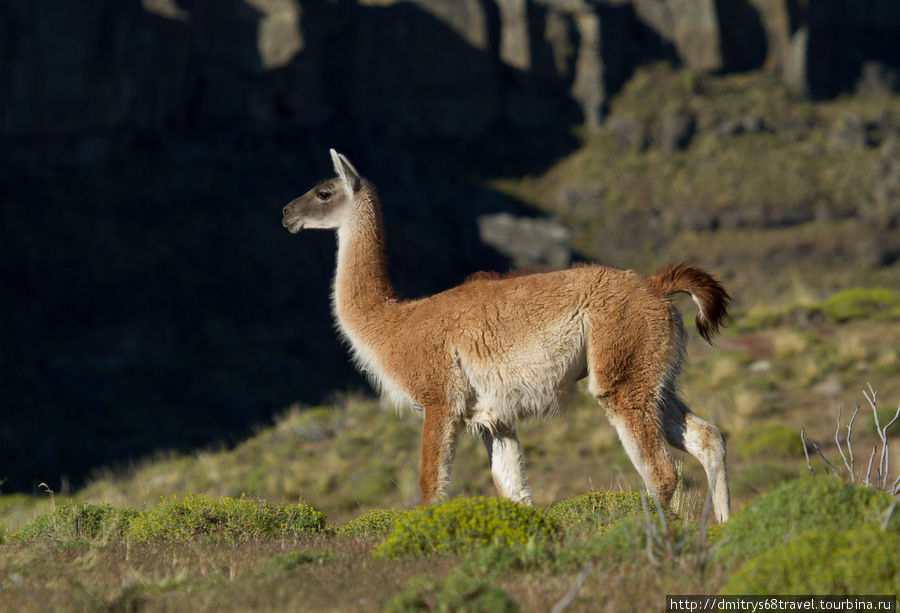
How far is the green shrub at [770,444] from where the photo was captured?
659 inches

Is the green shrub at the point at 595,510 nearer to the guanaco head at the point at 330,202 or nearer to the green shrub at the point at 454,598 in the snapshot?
the green shrub at the point at 454,598

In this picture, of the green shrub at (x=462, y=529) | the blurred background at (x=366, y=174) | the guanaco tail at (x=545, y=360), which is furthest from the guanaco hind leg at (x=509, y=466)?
the blurred background at (x=366, y=174)

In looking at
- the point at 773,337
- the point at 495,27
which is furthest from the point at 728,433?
the point at 495,27

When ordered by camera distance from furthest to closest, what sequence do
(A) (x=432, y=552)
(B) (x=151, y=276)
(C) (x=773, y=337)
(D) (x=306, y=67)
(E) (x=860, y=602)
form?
(D) (x=306, y=67)
(B) (x=151, y=276)
(C) (x=773, y=337)
(A) (x=432, y=552)
(E) (x=860, y=602)

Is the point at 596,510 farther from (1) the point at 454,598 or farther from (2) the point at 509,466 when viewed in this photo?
(1) the point at 454,598

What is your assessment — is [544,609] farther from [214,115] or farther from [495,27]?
[495,27]

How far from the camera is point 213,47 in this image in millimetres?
49500

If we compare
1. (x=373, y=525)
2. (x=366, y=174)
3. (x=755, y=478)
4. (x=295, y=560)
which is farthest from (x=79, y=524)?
(x=366, y=174)

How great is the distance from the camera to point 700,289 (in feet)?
25.4

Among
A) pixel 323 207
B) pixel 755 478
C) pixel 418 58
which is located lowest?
pixel 755 478

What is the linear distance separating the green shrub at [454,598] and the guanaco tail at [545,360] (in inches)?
89.8

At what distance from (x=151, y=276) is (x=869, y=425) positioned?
103 ft

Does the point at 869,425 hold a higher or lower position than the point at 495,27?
lower

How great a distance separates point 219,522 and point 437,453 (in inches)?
74.7
